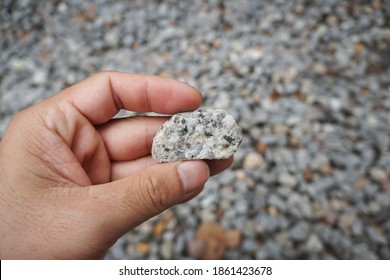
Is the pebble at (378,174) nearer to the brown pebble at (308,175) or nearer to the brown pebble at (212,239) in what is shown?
the brown pebble at (308,175)

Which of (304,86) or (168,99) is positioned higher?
(168,99)

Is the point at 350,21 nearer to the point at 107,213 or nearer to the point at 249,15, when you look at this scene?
the point at 249,15

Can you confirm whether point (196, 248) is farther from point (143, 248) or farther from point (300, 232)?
point (300, 232)

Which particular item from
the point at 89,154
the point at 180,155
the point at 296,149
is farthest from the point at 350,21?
the point at 89,154

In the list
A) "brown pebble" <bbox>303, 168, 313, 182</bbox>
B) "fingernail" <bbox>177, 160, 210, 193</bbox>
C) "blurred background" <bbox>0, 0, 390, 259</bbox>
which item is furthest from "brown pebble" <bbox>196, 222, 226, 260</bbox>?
"fingernail" <bbox>177, 160, 210, 193</bbox>

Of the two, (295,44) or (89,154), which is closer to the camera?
(89,154)

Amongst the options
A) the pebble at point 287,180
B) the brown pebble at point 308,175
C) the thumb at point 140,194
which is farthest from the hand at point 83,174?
the brown pebble at point 308,175

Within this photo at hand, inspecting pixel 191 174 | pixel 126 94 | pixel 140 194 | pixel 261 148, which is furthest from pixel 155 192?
pixel 261 148
